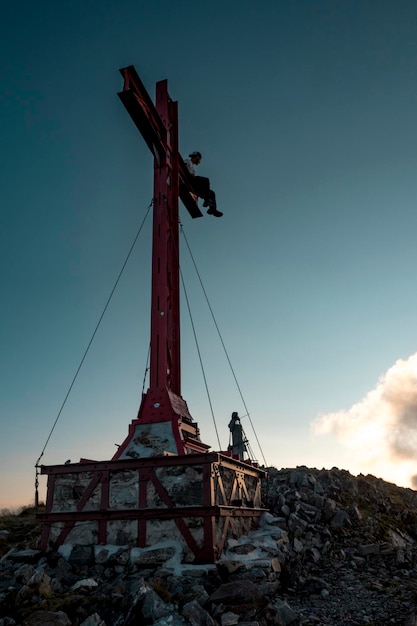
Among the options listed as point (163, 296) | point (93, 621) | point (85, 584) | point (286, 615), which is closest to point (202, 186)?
point (163, 296)

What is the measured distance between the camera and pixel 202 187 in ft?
59.8

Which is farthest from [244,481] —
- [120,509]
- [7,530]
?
[7,530]

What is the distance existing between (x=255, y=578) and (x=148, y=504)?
2.89 meters

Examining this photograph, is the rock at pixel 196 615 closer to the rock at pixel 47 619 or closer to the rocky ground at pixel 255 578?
the rocky ground at pixel 255 578

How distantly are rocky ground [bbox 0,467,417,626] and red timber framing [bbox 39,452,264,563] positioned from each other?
39 cm

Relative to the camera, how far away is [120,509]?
1085cm

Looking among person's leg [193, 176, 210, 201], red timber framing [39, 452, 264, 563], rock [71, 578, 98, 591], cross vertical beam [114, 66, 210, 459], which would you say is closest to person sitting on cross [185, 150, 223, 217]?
person's leg [193, 176, 210, 201]

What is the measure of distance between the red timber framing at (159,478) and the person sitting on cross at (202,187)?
323cm

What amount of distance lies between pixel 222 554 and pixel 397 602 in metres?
3.66

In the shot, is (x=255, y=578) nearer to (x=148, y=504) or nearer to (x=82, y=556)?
(x=148, y=504)

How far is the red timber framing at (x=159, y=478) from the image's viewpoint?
10352 millimetres

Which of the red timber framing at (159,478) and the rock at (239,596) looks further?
the red timber framing at (159,478)

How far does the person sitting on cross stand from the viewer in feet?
59.0

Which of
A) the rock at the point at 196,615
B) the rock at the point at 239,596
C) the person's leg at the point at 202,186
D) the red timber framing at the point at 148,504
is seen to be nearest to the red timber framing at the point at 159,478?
the red timber framing at the point at 148,504
